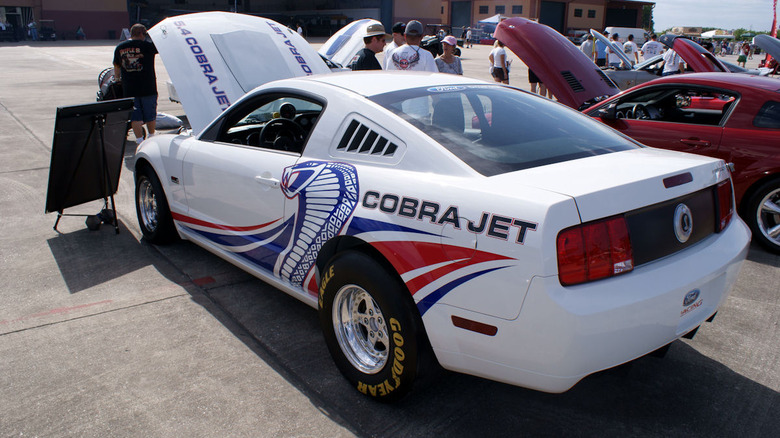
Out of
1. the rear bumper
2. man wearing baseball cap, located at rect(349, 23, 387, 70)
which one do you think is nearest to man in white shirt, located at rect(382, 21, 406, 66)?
man wearing baseball cap, located at rect(349, 23, 387, 70)

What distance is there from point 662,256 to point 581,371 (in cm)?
63

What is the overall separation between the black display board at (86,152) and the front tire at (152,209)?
0.50 metres

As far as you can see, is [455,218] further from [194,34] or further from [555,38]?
[555,38]

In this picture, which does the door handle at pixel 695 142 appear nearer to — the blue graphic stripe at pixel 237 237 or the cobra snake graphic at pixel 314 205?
the cobra snake graphic at pixel 314 205

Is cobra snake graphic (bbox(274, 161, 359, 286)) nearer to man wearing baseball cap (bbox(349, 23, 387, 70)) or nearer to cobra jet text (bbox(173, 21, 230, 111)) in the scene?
cobra jet text (bbox(173, 21, 230, 111))

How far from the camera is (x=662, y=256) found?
8.14 feet

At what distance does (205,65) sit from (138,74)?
2.26 metres

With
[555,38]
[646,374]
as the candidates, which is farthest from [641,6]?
[646,374]

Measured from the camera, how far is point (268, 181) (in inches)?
134

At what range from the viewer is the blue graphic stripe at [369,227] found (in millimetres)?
2588

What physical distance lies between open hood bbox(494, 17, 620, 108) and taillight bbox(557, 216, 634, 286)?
5.04 metres

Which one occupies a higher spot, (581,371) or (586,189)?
(586,189)

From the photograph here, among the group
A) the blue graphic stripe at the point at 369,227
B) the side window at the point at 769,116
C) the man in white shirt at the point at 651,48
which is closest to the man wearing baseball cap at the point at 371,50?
the side window at the point at 769,116

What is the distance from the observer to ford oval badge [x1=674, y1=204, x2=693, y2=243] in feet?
8.35
